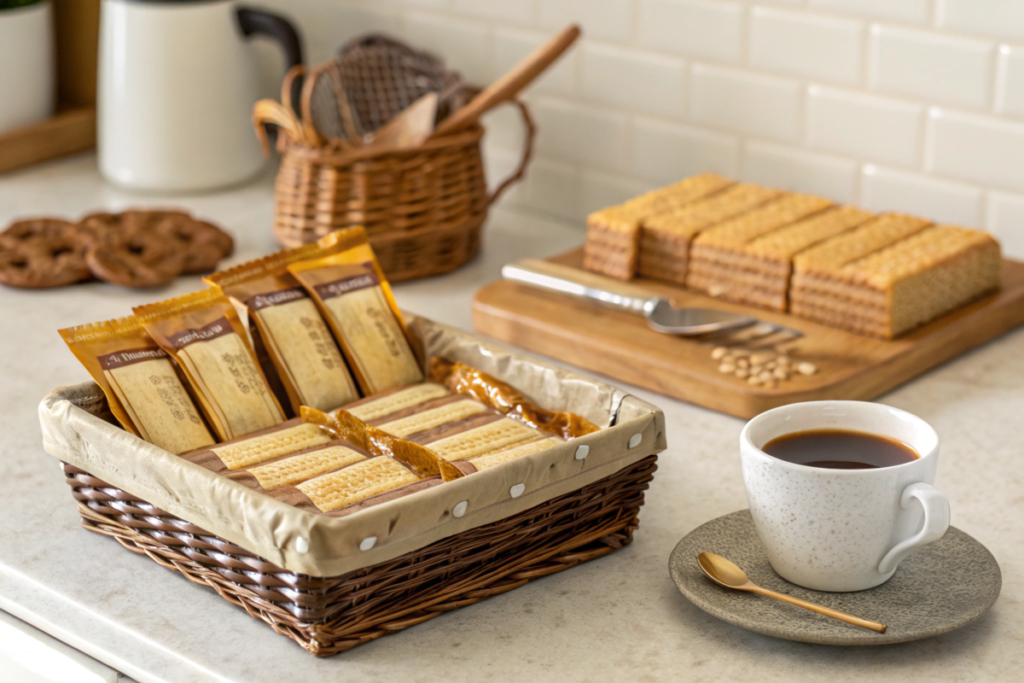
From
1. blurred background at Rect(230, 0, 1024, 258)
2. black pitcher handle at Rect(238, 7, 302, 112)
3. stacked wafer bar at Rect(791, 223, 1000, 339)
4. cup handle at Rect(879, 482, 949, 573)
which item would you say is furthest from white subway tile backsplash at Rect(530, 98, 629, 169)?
cup handle at Rect(879, 482, 949, 573)

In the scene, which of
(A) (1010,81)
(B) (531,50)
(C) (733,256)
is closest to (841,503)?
(C) (733,256)

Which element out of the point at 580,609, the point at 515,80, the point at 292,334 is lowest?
the point at 580,609

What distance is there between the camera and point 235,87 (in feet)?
5.62

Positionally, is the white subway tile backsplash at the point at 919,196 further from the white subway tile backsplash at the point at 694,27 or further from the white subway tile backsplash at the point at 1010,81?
the white subway tile backsplash at the point at 694,27

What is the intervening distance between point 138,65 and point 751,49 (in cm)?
80

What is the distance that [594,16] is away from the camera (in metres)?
1.57

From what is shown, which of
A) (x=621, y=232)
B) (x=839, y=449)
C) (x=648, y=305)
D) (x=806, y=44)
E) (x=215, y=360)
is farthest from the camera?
(x=806, y=44)

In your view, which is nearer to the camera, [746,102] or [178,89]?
[746,102]

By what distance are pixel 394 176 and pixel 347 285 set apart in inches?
14.0

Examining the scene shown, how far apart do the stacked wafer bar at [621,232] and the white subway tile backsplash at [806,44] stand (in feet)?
0.63

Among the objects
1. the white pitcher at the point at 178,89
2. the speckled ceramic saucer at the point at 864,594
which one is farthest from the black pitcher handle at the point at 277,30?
the speckled ceramic saucer at the point at 864,594

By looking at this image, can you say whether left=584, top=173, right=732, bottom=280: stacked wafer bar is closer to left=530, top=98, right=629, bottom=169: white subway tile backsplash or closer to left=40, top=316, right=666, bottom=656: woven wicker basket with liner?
left=530, top=98, right=629, bottom=169: white subway tile backsplash

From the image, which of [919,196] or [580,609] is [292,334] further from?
[919,196]

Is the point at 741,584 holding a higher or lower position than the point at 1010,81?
lower
